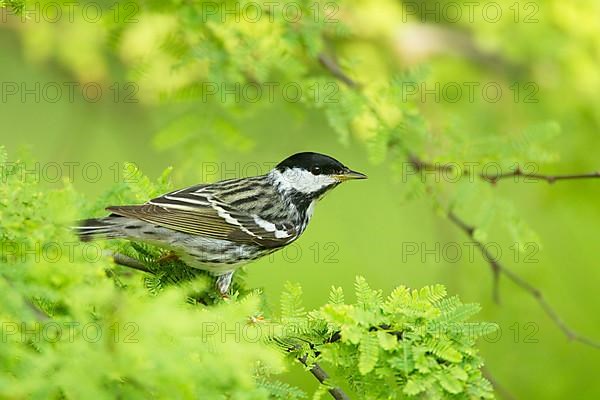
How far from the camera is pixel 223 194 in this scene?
4457 mm

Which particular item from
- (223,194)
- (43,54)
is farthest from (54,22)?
(223,194)

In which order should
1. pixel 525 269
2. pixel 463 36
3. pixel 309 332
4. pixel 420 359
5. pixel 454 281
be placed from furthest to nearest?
pixel 463 36 < pixel 525 269 < pixel 454 281 < pixel 309 332 < pixel 420 359

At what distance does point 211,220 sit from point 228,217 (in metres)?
0.14

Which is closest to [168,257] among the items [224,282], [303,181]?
[224,282]

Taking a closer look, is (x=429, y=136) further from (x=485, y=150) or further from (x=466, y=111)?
(x=466, y=111)

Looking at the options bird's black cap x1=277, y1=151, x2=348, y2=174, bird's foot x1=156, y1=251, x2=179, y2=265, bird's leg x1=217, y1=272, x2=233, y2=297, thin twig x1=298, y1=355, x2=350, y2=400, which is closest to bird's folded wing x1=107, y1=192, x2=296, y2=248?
bird's foot x1=156, y1=251, x2=179, y2=265

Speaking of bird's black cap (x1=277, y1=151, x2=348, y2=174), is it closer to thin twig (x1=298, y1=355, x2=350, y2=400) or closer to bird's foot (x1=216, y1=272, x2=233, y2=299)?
bird's foot (x1=216, y1=272, x2=233, y2=299)

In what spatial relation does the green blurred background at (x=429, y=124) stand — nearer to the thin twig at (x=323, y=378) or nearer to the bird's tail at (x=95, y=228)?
the bird's tail at (x=95, y=228)

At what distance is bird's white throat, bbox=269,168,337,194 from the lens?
4703 millimetres

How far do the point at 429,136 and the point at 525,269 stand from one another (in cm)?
263

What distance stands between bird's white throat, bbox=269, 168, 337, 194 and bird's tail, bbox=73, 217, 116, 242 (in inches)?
54.8

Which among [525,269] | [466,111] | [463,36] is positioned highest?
[463,36]

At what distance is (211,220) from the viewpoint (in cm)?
426

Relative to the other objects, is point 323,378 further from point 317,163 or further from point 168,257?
point 317,163
